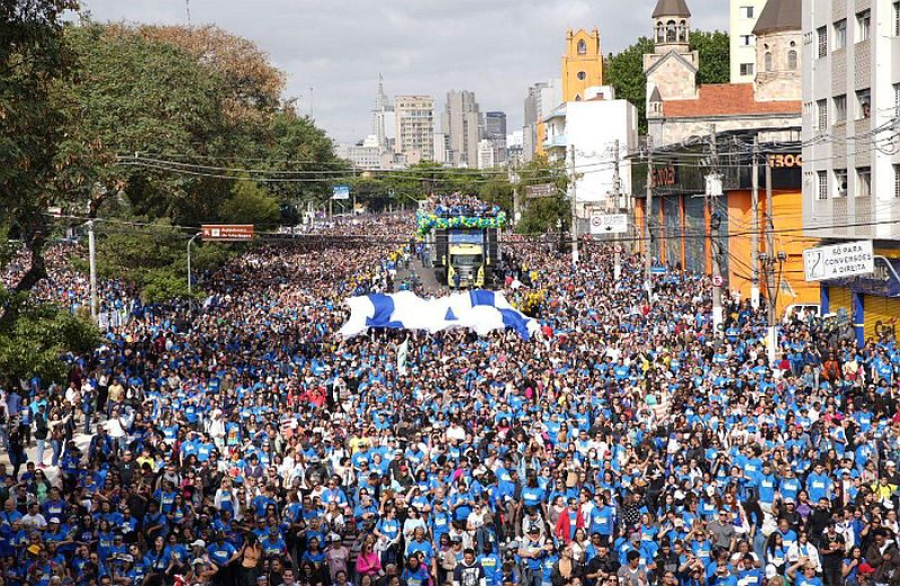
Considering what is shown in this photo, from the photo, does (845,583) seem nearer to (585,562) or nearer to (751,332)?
(585,562)

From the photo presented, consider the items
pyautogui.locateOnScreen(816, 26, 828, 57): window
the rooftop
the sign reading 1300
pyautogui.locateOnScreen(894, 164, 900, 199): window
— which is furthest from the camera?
the rooftop

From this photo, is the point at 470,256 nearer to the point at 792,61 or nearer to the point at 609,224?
the point at 609,224

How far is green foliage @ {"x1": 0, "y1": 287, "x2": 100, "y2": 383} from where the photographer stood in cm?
2466

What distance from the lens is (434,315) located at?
33844 millimetres

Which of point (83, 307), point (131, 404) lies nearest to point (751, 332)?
point (131, 404)

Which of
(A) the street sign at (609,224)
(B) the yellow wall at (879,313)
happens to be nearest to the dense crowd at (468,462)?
(B) the yellow wall at (879,313)

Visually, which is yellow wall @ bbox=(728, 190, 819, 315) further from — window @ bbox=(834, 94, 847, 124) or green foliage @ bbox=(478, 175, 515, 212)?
green foliage @ bbox=(478, 175, 515, 212)

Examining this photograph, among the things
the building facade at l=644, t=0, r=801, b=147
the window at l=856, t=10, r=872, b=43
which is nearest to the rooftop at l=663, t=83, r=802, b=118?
the building facade at l=644, t=0, r=801, b=147

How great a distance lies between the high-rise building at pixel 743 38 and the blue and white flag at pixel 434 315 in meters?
64.9

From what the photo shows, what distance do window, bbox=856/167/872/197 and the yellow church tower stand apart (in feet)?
356

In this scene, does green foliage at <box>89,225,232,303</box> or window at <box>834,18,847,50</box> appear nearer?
window at <box>834,18,847,50</box>

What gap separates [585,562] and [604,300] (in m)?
25.9

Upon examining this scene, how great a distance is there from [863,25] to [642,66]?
2915 inches

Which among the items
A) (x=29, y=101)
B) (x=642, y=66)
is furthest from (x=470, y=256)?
(x=642, y=66)
